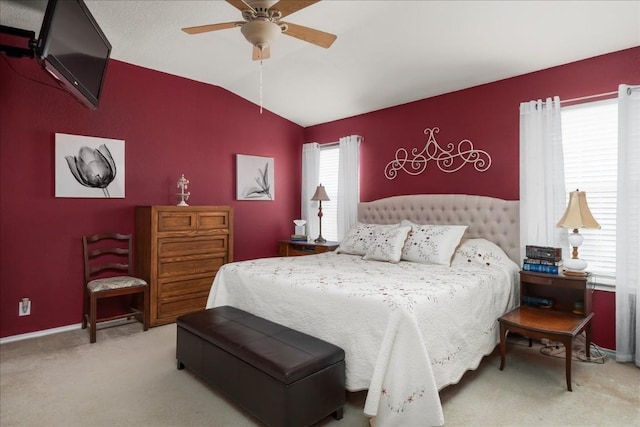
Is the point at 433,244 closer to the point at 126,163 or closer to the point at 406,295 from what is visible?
the point at 406,295

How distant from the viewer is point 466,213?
383cm

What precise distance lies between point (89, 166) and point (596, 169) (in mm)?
4864

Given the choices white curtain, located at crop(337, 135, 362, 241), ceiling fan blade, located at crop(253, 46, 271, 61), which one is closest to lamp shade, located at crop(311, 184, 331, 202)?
white curtain, located at crop(337, 135, 362, 241)

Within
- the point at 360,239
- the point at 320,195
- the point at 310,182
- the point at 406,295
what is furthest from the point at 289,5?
the point at 310,182

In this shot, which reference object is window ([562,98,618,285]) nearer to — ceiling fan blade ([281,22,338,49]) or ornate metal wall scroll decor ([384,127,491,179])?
ornate metal wall scroll decor ([384,127,491,179])

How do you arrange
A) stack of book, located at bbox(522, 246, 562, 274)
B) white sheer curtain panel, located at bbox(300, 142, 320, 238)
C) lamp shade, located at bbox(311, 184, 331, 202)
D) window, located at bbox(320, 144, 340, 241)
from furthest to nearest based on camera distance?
white sheer curtain panel, located at bbox(300, 142, 320, 238), window, located at bbox(320, 144, 340, 241), lamp shade, located at bbox(311, 184, 331, 202), stack of book, located at bbox(522, 246, 562, 274)

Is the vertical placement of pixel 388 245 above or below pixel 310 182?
below

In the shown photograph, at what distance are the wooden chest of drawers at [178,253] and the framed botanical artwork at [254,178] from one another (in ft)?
2.48

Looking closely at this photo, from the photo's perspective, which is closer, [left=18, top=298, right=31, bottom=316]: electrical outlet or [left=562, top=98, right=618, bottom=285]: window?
[left=562, top=98, right=618, bottom=285]: window

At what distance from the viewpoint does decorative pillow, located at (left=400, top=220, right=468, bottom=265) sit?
3334mm

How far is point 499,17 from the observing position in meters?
2.77

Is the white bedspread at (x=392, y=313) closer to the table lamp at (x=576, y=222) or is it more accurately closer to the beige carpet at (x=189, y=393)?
the beige carpet at (x=189, y=393)

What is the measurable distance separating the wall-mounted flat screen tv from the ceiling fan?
653 mm

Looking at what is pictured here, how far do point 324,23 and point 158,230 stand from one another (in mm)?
2626
